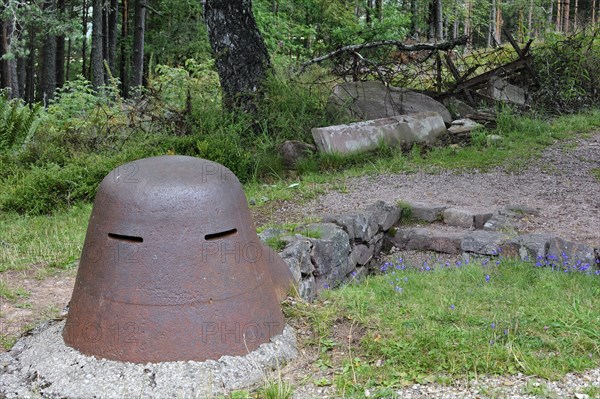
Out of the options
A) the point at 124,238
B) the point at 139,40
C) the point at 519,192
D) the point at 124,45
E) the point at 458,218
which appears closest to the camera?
the point at 124,238

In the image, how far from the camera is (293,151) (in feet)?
29.1

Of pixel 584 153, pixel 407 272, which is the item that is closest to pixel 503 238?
pixel 407 272

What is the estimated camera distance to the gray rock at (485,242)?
18.8 feet

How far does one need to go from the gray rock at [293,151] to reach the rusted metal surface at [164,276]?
552 cm

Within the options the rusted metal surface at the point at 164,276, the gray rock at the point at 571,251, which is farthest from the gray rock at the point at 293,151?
the rusted metal surface at the point at 164,276

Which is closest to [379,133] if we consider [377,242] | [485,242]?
[377,242]

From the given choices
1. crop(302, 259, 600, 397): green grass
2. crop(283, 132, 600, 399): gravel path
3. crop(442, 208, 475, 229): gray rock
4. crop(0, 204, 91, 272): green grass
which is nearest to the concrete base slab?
crop(302, 259, 600, 397): green grass

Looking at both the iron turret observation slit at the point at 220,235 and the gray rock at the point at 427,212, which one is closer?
the iron turret observation slit at the point at 220,235

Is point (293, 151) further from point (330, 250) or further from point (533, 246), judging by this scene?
point (533, 246)

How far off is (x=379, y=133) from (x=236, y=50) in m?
2.54

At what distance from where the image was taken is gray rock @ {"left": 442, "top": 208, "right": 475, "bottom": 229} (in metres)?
6.66

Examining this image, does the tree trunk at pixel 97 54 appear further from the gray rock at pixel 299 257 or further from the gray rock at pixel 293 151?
the gray rock at pixel 299 257

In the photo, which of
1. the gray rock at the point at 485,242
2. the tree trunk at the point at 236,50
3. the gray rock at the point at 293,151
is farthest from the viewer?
the tree trunk at the point at 236,50

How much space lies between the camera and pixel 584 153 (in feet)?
30.4
